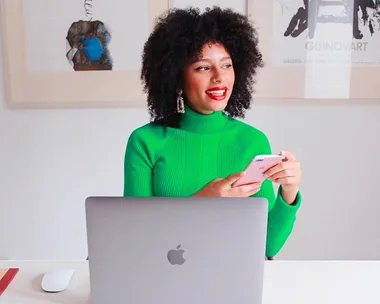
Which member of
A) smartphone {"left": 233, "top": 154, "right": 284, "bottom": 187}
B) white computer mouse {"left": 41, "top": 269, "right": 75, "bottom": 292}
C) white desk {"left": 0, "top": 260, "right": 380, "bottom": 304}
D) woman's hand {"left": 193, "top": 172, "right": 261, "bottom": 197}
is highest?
smartphone {"left": 233, "top": 154, "right": 284, "bottom": 187}

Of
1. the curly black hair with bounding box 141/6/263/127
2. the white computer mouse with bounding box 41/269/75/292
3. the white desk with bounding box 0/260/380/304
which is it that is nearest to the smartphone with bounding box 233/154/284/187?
the white desk with bounding box 0/260/380/304

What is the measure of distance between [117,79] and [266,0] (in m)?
0.74

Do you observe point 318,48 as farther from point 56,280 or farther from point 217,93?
point 56,280

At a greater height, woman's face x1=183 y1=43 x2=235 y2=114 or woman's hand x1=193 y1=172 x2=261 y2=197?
woman's face x1=183 y1=43 x2=235 y2=114

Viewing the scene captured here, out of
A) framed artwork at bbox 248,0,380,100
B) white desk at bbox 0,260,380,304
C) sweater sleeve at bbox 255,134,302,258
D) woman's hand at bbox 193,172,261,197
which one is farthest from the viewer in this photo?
framed artwork at bbox 248,0,380,100

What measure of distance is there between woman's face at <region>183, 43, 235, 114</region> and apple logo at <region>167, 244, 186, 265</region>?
58cm

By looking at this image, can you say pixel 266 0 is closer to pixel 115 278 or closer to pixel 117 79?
pixel 117 79

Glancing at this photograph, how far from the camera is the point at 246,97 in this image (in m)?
1.58

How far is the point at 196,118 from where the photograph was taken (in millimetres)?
1460

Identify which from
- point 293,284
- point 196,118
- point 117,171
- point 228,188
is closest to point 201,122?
point 196,118

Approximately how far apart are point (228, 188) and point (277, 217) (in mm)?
252

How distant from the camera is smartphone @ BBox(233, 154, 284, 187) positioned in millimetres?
1148

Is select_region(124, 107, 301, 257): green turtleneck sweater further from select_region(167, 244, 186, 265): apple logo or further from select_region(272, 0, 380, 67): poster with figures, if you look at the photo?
select_region(272, 0, 380, 67): poster with figures

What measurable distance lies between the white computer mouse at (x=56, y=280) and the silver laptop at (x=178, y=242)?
0.25m
